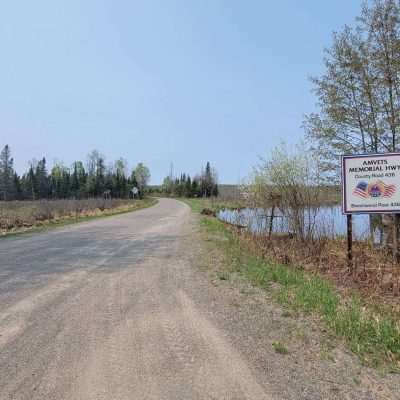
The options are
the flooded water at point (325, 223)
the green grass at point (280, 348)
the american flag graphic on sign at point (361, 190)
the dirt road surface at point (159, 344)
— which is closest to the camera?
the dirt road surface at point (159, 344)

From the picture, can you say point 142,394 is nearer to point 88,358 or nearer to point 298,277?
point 88,358

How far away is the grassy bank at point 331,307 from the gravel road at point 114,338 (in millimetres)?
1119

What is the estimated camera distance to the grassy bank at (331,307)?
3506mm

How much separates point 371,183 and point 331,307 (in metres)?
3.40

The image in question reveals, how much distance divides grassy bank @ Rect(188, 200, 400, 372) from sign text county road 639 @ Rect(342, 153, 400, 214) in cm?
176

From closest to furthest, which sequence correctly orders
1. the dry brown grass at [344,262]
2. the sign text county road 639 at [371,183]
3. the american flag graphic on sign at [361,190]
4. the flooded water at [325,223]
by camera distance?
the dry brown grass at [344,262] → the sign text county road 639 at [371,183] → the american flag graphic on sign at [361,190] → the flooded water at [325,223]

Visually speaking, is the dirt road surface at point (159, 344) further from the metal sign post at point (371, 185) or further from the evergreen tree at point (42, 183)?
the evergreen tree at point (42, 183)

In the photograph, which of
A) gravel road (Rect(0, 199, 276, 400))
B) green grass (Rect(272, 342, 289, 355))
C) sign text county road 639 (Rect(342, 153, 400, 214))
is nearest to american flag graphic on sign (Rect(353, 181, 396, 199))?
sign text county road 639 (Rect(342, 153, 400, 214))

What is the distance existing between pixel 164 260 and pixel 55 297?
11.0 feet

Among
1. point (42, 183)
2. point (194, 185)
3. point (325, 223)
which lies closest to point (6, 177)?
point (42, 183)

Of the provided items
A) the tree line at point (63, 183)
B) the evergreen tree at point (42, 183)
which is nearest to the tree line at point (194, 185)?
the tree line at point (63, 183)

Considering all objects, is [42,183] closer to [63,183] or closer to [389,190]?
[63,183]

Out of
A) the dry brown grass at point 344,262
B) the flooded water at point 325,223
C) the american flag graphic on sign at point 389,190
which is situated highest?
the american flag graphic on sign at point 389,190

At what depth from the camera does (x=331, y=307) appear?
4.62m
